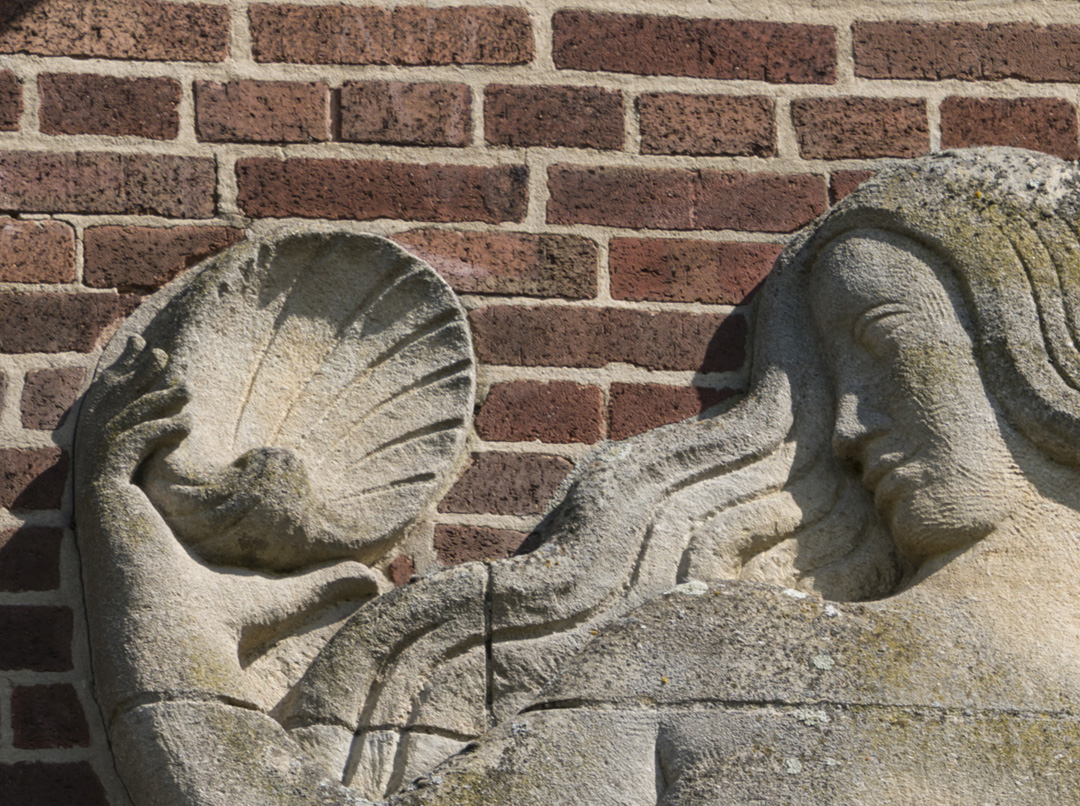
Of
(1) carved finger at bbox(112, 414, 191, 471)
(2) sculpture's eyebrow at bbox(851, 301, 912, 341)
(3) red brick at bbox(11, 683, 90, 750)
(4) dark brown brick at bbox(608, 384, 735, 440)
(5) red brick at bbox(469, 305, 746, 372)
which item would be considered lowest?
(3) red brick at bbox(11, 683, 90, 750)

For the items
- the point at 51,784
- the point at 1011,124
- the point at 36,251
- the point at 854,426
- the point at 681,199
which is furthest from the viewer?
the point at 1011,124

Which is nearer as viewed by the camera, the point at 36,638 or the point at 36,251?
the point at 36,638

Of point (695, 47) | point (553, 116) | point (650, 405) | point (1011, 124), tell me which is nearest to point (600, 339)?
point (650, 405)

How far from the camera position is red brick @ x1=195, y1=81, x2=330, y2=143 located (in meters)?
2.52

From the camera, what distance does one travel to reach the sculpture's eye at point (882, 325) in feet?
7.63

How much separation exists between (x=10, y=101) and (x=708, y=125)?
3.34ft

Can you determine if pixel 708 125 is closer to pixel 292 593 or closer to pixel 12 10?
pixel 292 593

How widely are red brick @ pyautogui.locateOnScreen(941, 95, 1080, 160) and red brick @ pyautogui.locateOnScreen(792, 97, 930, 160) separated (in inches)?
1.9

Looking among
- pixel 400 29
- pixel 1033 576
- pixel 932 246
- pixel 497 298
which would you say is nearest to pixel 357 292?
pixel 497 298

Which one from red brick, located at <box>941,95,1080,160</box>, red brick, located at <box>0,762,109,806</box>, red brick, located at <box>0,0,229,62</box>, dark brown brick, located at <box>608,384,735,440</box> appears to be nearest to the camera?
red brick, located at <box>0,762,109,806</box>

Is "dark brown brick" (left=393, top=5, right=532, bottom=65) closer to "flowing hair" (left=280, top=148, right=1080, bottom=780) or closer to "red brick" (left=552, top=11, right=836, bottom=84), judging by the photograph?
"red brick" (left=552, top=11, right=836, bottom=84)

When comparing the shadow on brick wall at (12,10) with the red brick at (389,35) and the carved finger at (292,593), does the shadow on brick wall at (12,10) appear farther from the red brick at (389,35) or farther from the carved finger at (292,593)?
the carved finger at (292,593)

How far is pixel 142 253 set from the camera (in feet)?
8.04

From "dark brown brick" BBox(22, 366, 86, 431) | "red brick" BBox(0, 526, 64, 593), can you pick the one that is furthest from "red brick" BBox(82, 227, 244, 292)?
"red brick" BBox(0, 526, 64, 593)
